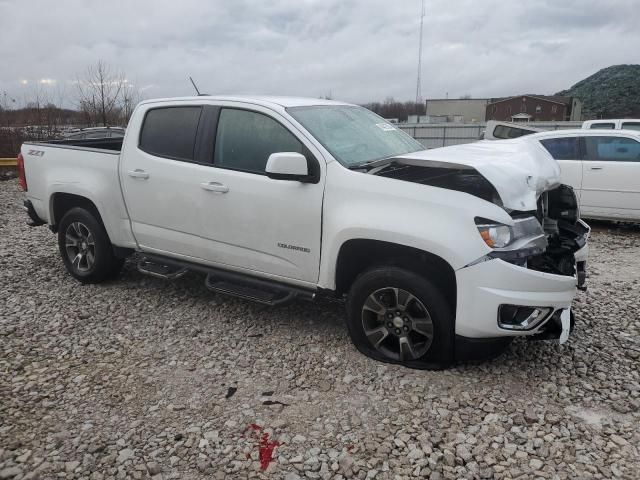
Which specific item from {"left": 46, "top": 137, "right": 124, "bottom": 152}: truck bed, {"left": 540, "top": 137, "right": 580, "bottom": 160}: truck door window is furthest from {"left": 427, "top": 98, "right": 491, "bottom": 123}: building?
{"left": 46, "top": 137, "right": 124, "bottom": 152}: truck bed

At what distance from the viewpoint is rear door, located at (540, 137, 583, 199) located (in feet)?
25.9

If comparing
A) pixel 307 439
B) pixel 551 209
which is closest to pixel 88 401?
pixel 307 439

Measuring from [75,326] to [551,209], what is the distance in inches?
162

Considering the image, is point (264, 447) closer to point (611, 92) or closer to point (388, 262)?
point (388, 262)

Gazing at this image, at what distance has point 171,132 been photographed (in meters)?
4.40

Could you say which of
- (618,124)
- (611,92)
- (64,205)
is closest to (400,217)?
(64,205)

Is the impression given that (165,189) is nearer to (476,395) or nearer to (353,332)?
(353,332)

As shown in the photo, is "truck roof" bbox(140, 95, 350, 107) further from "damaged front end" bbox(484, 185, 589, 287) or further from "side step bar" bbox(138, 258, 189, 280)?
"damaged front end" bbox(484, 185, 589, 287)

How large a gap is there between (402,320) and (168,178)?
230cm

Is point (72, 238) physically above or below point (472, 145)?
below

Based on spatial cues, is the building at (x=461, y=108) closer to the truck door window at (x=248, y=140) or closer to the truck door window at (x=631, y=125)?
the truck door window at (x=631, y=125)

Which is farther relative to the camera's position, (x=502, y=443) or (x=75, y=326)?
(x=75, y=326)

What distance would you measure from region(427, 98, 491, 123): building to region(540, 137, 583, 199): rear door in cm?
5121

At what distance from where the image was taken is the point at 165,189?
430cm
